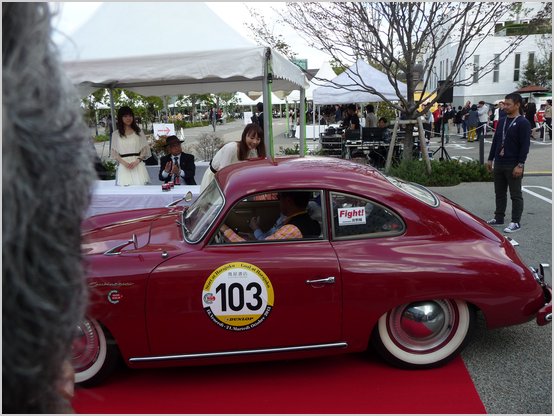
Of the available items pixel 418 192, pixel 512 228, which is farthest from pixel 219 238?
pixel 512 228

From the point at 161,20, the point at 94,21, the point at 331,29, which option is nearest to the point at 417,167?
the point at 331,29

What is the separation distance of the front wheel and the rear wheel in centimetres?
183

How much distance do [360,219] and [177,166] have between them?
464cm

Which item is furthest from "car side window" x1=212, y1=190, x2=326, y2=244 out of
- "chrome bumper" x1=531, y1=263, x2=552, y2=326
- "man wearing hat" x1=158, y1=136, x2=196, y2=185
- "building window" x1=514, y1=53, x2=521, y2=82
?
"building window" x1=514, y1=53, x2=521, y2=82

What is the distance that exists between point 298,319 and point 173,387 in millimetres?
1013

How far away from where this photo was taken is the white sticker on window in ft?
10.6

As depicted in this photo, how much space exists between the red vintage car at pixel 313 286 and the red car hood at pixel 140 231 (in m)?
0.02

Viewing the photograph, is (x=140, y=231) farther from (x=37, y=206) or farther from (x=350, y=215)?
(x=37, y=206)

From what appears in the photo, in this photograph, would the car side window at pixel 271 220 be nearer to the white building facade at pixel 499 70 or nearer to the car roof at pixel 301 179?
the car roof at pixel 301 179

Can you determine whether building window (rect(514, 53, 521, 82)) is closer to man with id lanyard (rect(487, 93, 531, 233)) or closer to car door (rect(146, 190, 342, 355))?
man with id lanyard (rect(487, 93, 531, 233))

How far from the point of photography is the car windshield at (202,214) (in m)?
3.21

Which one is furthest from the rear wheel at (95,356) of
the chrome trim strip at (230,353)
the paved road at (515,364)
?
the paved road at (515,364)

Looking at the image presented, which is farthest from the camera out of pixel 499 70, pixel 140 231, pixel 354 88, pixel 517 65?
pixel 499 70

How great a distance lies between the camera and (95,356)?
3064 millimetres
